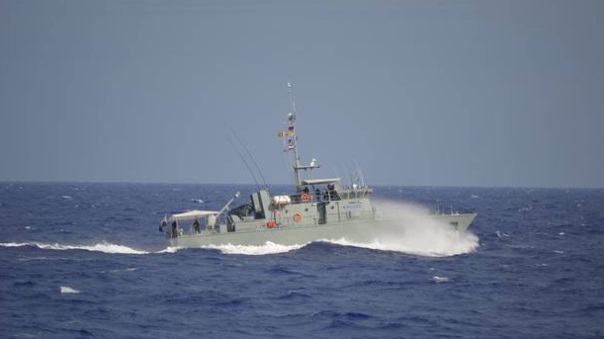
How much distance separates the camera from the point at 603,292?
110 ft

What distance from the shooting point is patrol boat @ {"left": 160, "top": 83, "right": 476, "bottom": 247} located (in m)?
44.2

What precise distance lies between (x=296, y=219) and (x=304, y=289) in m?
11.8

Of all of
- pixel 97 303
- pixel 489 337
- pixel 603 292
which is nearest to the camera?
pixel 489 337

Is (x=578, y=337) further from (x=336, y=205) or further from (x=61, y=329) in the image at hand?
(x=336, y=205)

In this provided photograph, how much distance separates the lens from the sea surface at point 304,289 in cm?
2631

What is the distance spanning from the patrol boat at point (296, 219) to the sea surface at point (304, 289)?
2.07ft

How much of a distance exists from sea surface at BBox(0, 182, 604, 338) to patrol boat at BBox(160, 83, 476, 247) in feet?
2.07

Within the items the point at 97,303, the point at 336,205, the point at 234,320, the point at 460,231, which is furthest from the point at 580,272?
the point at 97,303

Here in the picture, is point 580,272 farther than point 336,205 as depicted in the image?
No

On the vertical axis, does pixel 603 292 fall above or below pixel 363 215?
below

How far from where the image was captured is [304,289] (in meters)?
33.3

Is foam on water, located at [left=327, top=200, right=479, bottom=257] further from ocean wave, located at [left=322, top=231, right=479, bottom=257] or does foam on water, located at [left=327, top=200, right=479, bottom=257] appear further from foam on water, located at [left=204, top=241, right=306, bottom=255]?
foam on water, located at [left=204, top=241, right=306, bottom=255]

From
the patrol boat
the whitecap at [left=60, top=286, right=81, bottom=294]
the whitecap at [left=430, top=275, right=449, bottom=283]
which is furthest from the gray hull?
the whitecap at [left=60, top=286, right=81, bottom=294]

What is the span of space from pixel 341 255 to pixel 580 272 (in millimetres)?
11556
